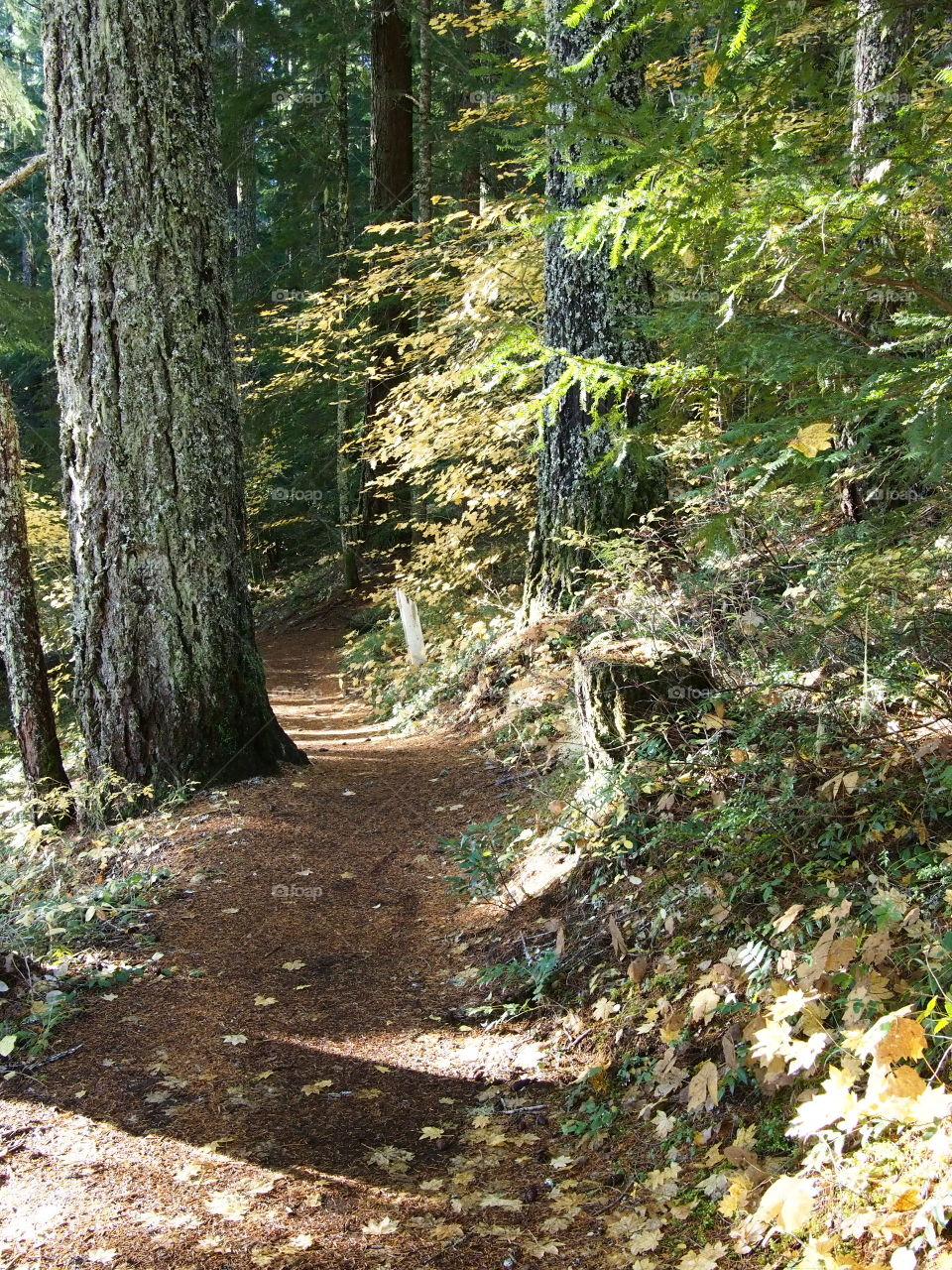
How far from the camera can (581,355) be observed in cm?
647

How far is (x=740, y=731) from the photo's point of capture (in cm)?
388

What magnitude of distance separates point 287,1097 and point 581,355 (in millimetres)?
5011

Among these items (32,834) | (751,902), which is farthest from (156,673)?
(751,902)

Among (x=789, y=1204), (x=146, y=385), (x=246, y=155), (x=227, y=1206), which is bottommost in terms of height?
(x=227, y=1206)

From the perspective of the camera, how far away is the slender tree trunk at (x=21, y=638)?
22.1ft

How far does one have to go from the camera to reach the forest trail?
2.48 meters

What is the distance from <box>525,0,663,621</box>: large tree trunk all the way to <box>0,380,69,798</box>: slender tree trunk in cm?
382

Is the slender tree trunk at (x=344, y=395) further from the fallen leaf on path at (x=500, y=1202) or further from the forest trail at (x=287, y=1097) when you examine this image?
the fallen leaf on path at (x=500, y=1202)

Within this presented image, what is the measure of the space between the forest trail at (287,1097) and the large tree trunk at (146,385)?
1.06 meters

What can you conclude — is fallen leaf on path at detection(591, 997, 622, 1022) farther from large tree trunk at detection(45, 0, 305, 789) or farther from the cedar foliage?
large tree trunk at detection(45, 0, 305, 789)

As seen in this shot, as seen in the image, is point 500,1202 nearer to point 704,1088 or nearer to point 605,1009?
point 704,1088

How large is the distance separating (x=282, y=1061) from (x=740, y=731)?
220 cm

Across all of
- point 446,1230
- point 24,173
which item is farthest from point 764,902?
point 24,173

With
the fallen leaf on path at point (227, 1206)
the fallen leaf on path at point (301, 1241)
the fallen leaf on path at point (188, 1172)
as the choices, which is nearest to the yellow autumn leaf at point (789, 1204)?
the fallen leaf on path at point (301, 1241)
